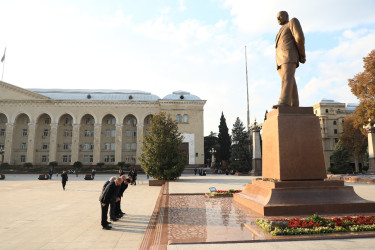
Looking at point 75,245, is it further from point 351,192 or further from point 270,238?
point 351,192

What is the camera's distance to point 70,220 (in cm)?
746

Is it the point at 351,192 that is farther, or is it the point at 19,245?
the point at 351,192

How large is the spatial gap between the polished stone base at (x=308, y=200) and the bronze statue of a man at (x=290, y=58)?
284cm

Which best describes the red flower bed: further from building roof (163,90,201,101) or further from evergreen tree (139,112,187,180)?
building roof (163,90,201,101)

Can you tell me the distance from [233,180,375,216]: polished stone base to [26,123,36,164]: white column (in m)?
48.7

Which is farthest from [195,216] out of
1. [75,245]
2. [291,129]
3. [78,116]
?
[78,116]

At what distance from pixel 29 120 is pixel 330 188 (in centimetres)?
5276

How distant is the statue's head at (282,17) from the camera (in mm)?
9422

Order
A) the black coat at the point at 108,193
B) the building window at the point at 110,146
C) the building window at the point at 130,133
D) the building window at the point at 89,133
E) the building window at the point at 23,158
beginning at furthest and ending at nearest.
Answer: the building window at the point at 89,133 → the building window at the point at 130,133 → the building window at the point at 110,146 → the building window at the point at 23,158 → the black coat at the point at 108,193

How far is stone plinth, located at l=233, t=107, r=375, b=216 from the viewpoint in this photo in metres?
7.24

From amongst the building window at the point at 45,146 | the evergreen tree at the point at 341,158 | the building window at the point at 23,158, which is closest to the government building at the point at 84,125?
the building window at the point at 45,146

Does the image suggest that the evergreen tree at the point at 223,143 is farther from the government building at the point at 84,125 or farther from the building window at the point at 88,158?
the building window at the point at 88,158

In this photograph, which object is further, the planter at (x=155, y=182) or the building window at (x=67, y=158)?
the building window at (x=67, y=158)

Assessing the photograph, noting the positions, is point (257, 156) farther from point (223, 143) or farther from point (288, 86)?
point (223, 143)
